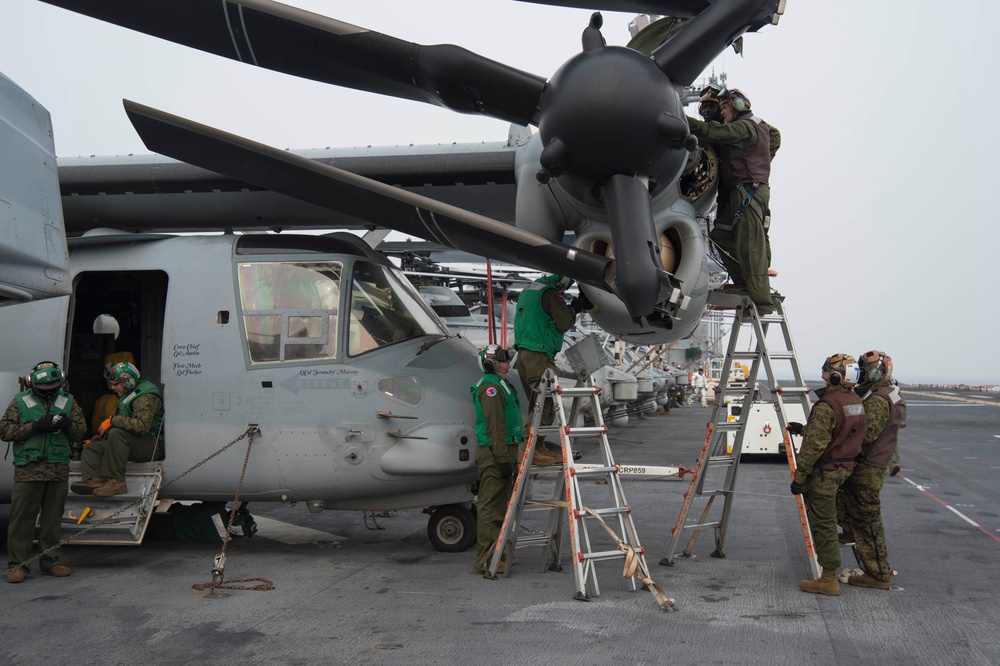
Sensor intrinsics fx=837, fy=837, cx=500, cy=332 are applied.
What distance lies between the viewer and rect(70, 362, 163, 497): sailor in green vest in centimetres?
739

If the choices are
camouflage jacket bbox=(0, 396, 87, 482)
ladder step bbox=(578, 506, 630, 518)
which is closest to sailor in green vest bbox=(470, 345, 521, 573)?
ladder step bbox=(578, 506, 630, 518)

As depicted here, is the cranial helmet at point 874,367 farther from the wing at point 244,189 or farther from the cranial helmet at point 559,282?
the wing at point 244,189

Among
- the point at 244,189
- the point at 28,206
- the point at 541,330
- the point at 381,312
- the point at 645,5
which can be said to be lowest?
the point at 541,330

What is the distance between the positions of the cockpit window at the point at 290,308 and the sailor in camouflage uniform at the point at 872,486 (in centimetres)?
455

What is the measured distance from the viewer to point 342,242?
8.10m

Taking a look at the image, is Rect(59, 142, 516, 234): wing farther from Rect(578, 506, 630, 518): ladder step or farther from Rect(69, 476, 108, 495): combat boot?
Rect(578, 506, 630, 518): ladder step

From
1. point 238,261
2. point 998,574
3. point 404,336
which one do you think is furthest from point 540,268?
point 998,574

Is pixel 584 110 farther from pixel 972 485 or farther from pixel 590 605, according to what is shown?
pixel 972 485

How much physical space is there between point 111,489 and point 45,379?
1114 mm

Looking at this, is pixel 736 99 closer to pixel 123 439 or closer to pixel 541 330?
pixel 541 330

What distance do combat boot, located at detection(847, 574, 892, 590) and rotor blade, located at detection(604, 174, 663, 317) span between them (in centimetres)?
278

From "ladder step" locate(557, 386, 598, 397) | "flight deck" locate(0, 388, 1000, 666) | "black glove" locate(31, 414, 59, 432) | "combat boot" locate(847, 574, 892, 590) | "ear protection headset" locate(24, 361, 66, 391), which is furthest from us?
"ear protection headset" locate(24, 361, 66, 391)

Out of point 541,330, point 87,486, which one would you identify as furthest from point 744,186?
point 87,486

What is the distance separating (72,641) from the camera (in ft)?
17.0
